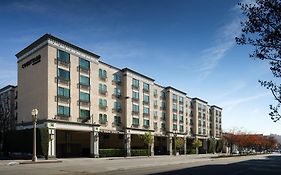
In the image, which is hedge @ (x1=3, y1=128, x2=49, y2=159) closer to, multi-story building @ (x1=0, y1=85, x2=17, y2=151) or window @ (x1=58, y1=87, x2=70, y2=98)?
window @ (x1=58, y1=87, x2=70, y2=98)

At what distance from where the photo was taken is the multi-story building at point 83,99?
185ft

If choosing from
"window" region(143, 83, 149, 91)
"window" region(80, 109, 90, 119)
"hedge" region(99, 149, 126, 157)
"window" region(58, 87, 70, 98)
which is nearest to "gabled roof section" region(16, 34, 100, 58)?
"window" region(58, 87, 70, 98)

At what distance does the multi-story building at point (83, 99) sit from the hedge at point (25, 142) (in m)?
1.00

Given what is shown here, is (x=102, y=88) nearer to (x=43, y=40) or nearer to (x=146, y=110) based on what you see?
(x=43, y=40)

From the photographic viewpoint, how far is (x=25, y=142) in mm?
56438

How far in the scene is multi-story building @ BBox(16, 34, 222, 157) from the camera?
5628 cm

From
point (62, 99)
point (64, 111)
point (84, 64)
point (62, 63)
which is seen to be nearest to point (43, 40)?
point (62, 63)

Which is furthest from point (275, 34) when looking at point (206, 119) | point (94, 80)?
point (206, 119)

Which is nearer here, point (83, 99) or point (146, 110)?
point (83, 99)

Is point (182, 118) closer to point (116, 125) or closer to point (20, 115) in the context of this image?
point (116, 125)

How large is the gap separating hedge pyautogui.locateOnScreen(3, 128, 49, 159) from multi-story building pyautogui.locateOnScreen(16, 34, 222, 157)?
998mm

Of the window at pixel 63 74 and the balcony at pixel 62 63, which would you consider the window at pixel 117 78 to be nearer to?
the window at pixel 63 74

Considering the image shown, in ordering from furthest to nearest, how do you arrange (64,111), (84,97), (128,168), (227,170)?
(84,97), (64,111), (227,170), (128,168)

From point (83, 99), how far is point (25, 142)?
1181 centimetres
